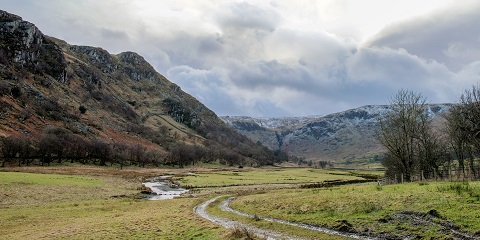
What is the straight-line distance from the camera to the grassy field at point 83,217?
91.7ft

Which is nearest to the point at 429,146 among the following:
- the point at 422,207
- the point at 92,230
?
the point at 422,207

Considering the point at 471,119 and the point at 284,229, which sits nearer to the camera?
the point at 284,229

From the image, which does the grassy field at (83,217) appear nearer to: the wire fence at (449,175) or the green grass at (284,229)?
the green grass at (284,229)

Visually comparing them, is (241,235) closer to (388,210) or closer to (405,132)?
(388,210)

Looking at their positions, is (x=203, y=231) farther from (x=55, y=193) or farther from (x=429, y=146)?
(x=429, y=146)

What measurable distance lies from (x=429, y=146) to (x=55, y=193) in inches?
3135

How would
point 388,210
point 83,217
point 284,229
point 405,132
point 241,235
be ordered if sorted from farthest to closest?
1. point 405,132
2. point 83,217
3. point 388,210
4. point 284,229
5. point 241,235

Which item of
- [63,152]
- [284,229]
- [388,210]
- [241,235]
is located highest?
[63,152]

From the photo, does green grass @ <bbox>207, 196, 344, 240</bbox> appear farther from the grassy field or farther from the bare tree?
the bare tree

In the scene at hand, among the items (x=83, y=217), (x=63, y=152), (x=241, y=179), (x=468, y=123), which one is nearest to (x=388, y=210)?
(x=83, y=217)

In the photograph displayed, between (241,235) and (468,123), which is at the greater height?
(468,123)

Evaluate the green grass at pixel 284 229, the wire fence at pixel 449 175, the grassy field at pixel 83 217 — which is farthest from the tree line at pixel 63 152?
the wire fence at pixel 449 175

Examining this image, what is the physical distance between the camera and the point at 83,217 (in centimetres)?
3988

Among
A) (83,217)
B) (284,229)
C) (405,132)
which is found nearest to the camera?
(284,229)
